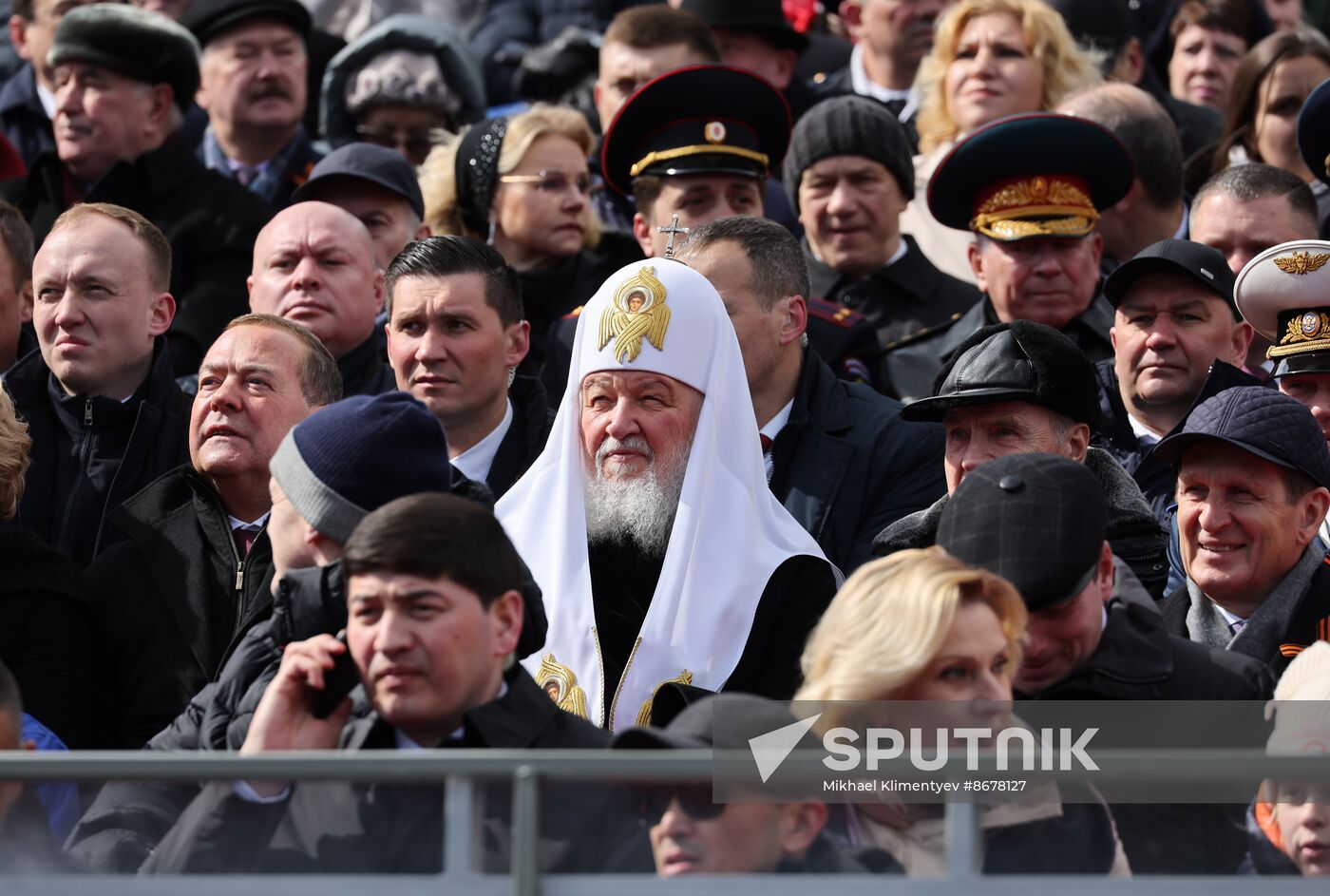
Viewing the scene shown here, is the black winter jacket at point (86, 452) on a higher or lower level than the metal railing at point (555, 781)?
higher

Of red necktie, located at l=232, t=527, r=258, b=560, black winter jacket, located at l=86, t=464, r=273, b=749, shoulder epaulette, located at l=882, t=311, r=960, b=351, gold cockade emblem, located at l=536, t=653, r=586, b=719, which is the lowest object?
gold cockade emblem, located at l=536, t=653, r=586, b=719

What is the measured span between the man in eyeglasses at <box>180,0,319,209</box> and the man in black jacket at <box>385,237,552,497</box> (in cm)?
239

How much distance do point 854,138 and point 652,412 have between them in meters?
2.46

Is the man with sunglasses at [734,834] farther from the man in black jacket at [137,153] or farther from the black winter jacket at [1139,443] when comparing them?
the man in black jacket at [137,153]

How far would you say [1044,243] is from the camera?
736cm

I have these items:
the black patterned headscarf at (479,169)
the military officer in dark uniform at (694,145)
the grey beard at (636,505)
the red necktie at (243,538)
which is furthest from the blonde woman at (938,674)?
the black patterned headscarf at (479,169)

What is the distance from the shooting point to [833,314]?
299 inches

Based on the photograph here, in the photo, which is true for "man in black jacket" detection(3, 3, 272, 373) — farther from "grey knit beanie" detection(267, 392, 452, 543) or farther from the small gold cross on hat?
"grey knit beanie" detection(267, 392, 452, 543)

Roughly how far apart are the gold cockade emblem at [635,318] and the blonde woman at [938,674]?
5.48 feet

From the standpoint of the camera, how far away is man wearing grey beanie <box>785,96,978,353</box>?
26.2 feet

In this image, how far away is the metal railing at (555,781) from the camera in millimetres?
3777

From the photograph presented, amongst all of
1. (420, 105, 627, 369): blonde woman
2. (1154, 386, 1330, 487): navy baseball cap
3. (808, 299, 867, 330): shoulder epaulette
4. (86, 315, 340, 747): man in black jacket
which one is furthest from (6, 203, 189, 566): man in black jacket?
(1154, 386, 1330, 487): navy baseball cap

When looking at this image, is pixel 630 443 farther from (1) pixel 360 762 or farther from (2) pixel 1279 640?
(1) pixel 360 762

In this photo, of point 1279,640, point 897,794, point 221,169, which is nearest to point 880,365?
point 1279,640
